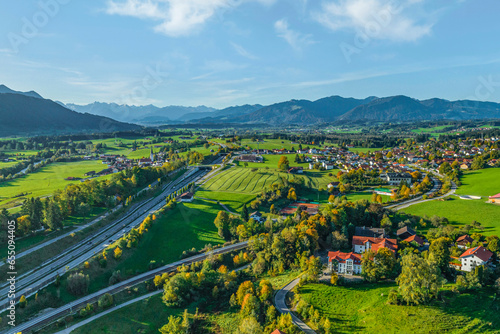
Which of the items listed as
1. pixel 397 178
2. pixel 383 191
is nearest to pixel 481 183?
pixel 397 178

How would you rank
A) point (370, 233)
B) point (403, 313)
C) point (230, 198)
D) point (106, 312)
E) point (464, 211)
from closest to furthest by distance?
point (403, 313)
point (106, 312)
point (370, 233)
point (464, 211)
point (230, 198)

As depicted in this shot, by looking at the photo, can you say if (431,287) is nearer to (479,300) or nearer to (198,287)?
(479,300)

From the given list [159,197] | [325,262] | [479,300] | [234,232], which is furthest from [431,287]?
[159,197]

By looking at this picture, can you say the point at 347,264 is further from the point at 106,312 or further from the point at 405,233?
the point at 106,312

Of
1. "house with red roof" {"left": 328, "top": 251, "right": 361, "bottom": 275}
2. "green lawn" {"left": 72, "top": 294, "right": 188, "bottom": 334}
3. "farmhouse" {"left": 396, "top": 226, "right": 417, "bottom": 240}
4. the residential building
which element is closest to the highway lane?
"green lawn" {"left": 72, "top": 294, "right": 188, "bottom": 334}

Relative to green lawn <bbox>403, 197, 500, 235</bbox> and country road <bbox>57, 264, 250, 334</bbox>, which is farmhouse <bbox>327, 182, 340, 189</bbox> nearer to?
Result: green lawn <bbox>403, 197, 500, 235</bbox>

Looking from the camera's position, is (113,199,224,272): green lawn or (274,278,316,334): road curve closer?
(274,278,316,334): road curve
